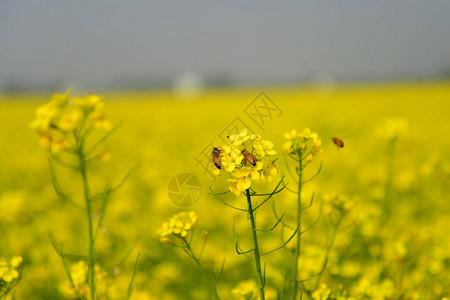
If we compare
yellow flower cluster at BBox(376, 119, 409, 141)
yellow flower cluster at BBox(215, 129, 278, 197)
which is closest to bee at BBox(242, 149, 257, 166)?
yellow flower cluster at BBox(215, 129, 278, 197)

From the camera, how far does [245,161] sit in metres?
1.22

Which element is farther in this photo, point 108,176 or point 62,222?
point 108,176

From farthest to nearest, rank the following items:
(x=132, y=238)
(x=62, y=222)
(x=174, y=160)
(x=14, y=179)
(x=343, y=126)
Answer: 1. (x=343, y=126)
2. (x=174, y=160)
3. (x=14, y=179)
4. (x=62, y=222)
5. (x=132, y=238)

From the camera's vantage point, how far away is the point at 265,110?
2.51 m

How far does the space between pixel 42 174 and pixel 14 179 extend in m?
0.52

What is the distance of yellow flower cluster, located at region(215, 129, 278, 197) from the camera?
3.77 ft

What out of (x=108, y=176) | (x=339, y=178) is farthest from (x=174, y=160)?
(x=339, y=178)

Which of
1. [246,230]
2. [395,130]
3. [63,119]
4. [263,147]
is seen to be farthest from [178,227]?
[246,230]

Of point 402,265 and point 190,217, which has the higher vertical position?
point 190,217

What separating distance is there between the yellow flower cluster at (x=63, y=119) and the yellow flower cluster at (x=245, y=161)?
44cm

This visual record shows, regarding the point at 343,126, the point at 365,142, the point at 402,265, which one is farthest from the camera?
the point at 343,126

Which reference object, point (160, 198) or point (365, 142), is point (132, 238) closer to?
point (160, 198)

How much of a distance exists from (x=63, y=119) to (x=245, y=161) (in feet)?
1.96

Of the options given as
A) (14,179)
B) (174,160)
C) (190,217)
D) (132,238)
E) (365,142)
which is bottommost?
(132,238)
